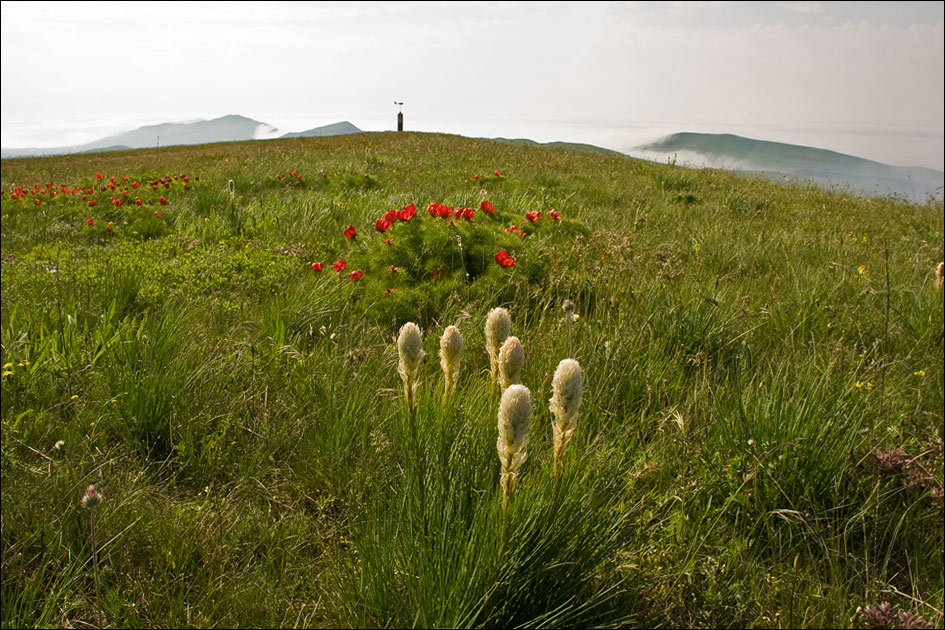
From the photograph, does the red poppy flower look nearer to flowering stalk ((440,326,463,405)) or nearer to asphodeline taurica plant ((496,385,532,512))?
flowering stalk ((440,326,463,405))

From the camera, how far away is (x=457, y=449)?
65.9 inches

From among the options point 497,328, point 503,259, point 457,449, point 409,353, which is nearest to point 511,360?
point 497,328

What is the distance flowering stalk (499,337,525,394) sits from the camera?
1.32m

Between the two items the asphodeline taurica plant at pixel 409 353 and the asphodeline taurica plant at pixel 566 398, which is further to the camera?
the asphodeline taurica plant at pixel 409 353

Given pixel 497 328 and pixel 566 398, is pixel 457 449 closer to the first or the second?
pixel 497 328

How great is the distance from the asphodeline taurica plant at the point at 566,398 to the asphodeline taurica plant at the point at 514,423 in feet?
0.24

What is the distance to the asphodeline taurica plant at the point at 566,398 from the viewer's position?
115 cm

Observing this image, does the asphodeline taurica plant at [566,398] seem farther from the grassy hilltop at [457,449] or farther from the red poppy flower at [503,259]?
the red poppy flower at [503,259]

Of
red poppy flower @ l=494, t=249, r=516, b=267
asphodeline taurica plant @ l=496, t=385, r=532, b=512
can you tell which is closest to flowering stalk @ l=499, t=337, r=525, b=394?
asphodeline taurica plant @ l=496, t=385, r=532, b=512

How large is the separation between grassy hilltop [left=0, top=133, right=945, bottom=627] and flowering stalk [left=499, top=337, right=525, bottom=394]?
0.83ft

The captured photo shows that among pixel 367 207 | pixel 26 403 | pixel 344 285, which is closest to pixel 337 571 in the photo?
pixel 26 403

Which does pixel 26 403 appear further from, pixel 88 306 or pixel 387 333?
pixel 387 333

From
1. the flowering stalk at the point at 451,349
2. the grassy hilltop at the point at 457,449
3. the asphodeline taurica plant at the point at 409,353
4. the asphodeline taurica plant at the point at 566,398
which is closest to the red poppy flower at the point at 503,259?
the grassy hilltop at the point at 457,449

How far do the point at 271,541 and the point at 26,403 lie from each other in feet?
5.02
